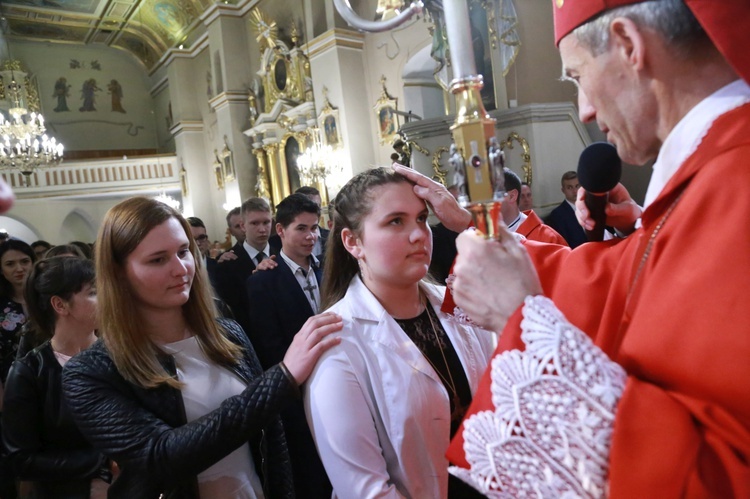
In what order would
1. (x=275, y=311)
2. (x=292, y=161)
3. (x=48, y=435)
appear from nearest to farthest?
1. (x=48, y=435)
2. (x=275, y=311)
3. (x=292, y=161)

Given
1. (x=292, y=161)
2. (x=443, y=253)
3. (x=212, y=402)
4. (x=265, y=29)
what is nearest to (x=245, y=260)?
(x=443, y=253)

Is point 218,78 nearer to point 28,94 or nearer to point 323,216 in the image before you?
point 323,216

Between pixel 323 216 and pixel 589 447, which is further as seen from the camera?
pixel 323 216

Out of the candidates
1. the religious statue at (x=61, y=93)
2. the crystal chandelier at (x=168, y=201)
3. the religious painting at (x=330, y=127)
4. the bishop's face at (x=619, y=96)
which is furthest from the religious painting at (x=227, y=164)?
the bishop's face at (x=619, y=96)

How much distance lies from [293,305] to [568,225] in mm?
3025

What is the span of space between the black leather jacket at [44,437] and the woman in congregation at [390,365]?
1057mm

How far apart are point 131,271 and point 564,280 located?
1338 mm

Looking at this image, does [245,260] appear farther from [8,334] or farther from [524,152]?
[524,152]

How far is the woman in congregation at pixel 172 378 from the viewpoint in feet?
5.07

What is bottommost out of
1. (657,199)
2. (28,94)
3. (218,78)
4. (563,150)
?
Answer: (657,199)

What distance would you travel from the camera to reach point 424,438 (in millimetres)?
1587

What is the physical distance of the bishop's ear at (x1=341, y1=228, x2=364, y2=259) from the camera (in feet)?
6.36

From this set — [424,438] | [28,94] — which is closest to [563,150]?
[424,438]

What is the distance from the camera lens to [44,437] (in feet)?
6.90
